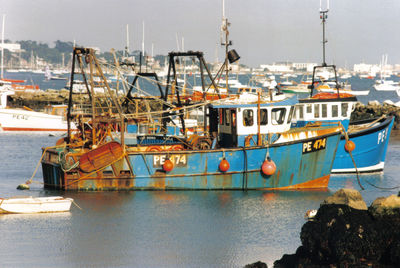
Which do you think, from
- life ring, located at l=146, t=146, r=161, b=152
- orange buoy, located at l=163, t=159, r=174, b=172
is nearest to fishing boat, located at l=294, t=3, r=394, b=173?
life ring, located at l=146, t=146, r=161, b=152

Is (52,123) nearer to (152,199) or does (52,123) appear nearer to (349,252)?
Result: (152,199)

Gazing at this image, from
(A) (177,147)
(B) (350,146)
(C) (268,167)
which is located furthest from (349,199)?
(B) (350,146)

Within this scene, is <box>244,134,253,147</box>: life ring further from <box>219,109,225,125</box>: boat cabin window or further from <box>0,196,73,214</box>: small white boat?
<box>0,196,73,214</box>: small white boat

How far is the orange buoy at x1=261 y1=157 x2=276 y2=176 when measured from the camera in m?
22.0

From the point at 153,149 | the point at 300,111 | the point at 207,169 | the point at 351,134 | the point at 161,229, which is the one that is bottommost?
the point at 161,229

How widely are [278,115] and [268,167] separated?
2.10 m

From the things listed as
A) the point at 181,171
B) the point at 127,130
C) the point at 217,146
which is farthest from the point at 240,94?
the point at 127,130

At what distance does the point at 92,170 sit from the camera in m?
22.5

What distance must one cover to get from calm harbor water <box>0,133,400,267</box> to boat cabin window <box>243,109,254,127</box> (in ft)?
7.64

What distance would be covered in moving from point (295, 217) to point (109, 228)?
17.8ft

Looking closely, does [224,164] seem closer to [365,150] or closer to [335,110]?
[365,150]

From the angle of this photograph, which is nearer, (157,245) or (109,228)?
(157,245)

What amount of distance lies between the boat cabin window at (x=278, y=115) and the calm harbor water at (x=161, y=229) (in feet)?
8.00

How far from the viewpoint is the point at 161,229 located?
1841 centimetres
